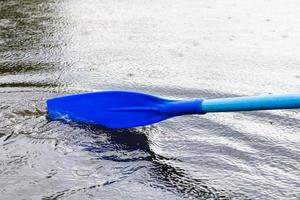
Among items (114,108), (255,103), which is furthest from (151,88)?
(255,103)

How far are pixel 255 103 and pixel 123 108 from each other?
0.94 metres

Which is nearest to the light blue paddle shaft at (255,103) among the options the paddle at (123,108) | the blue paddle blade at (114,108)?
the paddle at (123,108)

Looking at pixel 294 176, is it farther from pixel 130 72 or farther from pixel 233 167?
pixel 130 72

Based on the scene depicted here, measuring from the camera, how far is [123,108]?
3.64 m

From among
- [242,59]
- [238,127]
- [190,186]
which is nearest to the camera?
[190,186]

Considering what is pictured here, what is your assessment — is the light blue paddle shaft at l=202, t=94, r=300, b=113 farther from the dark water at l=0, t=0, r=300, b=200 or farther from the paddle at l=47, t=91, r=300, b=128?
the dark water at l=0, t=0, r=300, b=200

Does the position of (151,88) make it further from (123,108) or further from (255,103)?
(255,103)

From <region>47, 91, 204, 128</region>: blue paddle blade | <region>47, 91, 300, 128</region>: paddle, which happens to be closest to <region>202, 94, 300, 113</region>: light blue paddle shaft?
<region>47, 91, 300, 128</region>: paddle

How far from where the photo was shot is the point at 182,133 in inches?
143

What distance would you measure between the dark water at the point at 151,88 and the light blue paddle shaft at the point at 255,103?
0.31m

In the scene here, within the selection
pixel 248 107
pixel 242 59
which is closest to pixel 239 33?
pixel 242 59

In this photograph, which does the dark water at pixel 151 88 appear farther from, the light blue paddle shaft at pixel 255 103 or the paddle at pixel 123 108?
the light blue paddle shaft at pixel 255 103

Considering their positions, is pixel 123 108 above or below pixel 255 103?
below

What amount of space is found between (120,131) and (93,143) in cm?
26
